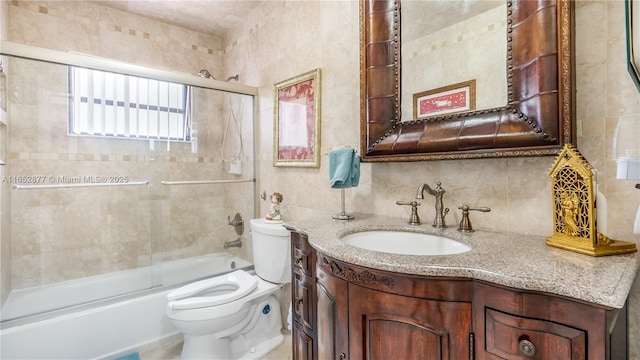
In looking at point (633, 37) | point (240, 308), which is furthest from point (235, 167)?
point (633, 37)

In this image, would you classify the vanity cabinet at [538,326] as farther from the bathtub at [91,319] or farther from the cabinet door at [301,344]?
the bathtub at [91,319]

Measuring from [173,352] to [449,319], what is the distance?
189 cm

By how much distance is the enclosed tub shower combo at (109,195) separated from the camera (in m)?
1.71

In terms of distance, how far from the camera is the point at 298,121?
80.4 inches

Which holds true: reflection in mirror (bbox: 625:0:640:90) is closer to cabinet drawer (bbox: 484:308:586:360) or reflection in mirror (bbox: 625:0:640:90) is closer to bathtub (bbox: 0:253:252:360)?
cabinet drawer (bbox: 484:308:586:360)

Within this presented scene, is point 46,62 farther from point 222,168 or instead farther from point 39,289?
point 39,289

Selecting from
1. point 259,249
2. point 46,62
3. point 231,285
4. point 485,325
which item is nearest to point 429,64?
point 485,325

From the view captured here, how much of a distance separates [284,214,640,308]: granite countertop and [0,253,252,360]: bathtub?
1.54m

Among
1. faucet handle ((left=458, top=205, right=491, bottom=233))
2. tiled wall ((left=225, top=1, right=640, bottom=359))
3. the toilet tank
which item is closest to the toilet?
the toilet tank

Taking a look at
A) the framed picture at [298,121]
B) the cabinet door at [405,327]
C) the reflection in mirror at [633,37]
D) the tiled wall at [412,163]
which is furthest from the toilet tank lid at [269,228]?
the reflection in mirror at [633,37]

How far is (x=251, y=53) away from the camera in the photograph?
2596mm

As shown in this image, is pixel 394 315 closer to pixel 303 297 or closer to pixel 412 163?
pixel 303 297

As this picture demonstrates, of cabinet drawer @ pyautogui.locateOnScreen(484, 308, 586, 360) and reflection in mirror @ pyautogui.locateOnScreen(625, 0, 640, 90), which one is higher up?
reflection in mirror @ pyautogui.locateOnScreen(625, 0, 640, 90)

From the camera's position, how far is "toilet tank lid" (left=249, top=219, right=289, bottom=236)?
6.10ft
